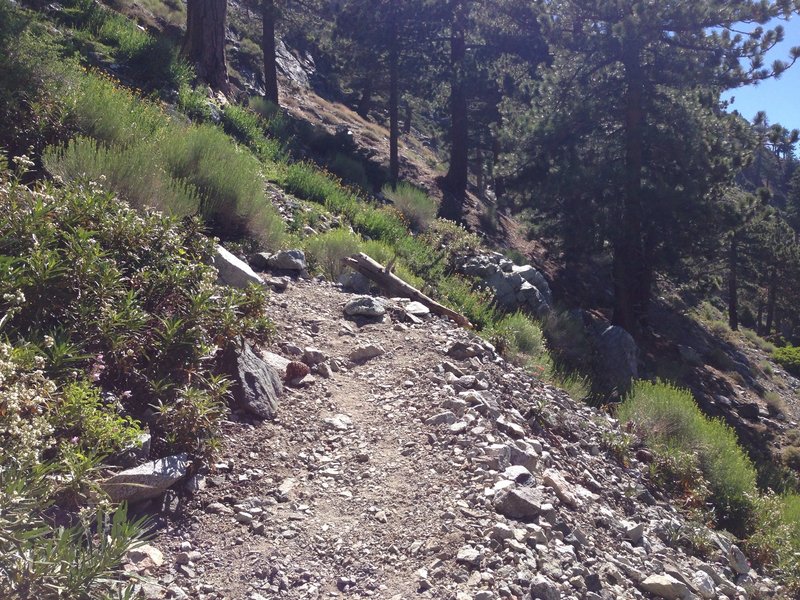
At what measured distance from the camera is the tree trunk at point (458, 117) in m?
19.4

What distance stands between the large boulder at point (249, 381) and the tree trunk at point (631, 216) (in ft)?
38.2

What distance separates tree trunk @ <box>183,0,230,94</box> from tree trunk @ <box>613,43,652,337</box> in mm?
8363

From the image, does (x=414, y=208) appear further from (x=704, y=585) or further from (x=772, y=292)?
(x=772, y=292)

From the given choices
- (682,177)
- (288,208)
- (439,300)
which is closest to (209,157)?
(288,208)

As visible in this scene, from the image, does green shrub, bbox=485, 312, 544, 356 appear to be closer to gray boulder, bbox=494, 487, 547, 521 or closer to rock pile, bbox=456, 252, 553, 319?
rock pile, bbox=456, 252, 553, 319

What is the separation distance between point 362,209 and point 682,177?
23.6 feet

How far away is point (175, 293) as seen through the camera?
434cm

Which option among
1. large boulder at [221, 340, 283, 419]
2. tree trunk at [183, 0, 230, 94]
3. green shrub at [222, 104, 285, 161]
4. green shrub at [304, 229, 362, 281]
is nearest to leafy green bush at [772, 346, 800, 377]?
green shrub at [222, 104, 285, 161]

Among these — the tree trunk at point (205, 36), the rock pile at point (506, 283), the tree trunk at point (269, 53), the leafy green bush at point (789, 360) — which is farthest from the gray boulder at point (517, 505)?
the leafy green bush at point (789, 360)

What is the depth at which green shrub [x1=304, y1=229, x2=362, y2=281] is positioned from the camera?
780cm

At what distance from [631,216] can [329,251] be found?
8913 millimetres

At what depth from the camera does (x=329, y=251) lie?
7.95m

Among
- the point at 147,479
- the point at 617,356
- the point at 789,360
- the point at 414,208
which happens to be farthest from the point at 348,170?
the point at 789,360

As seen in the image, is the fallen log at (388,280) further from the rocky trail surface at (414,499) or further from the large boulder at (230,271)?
the large boulder at (230,271)
